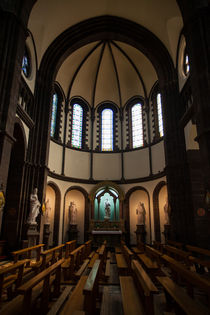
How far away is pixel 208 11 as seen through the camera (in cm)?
910

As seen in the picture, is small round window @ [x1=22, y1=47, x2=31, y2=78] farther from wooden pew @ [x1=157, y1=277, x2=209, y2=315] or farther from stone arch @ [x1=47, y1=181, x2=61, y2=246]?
wooden pew @ [x1=157, y1=277, x2=209, y2=315]

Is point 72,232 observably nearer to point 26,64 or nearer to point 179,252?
point 26,64

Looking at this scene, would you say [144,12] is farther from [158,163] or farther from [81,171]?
[81,171]

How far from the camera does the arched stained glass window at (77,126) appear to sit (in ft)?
63.0

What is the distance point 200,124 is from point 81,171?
39.5 ft

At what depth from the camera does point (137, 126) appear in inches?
770

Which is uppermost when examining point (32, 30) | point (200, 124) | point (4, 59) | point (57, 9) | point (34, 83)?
point (57, 9)

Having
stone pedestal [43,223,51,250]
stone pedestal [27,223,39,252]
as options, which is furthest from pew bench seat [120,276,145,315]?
stone pedestal [43,223,51,250]

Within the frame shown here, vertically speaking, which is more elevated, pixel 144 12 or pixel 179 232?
pixel 144 12

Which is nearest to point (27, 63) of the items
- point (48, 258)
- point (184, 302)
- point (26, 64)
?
point (26, 64)

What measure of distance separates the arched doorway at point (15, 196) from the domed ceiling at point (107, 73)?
8.47 meters

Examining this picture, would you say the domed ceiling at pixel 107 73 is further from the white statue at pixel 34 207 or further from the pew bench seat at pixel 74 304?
the pew bench seat at pixel 74 304

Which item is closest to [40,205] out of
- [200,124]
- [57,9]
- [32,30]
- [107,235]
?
[107,235]

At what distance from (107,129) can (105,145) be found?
5.14 feet
